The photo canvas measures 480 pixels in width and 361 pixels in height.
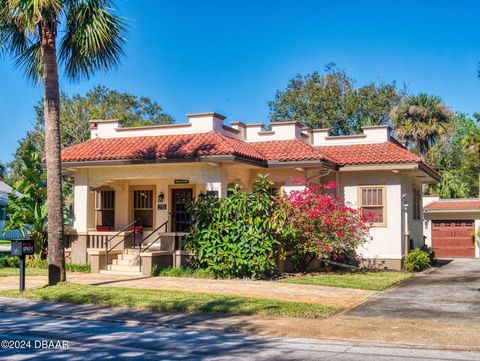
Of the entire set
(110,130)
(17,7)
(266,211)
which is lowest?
(266,211)

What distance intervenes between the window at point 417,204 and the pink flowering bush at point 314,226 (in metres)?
6.02

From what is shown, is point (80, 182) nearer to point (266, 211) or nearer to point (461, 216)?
point (266, 211)

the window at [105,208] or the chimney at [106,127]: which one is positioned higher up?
the chimney at [106,127]

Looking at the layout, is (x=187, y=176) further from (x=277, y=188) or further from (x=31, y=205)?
(x=31, y=205)

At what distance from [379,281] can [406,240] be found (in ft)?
18.5

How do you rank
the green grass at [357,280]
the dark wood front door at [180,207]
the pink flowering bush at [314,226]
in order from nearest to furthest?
the green grass at [357,280]
the pink flowering bush at [314,226]
the dark wood front door at [180,207]

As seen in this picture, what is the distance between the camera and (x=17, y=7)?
1410cm

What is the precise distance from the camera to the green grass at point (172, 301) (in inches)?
462

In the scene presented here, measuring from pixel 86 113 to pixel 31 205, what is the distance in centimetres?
2611

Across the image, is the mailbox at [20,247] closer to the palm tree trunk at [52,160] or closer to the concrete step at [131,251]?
the palm tree trunk at [52,160]

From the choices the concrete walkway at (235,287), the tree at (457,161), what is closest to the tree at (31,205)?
the concrete walkway at (235,287)

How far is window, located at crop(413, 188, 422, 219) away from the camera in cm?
2547

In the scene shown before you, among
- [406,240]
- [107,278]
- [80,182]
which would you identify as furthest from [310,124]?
[107,278]

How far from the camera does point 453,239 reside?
32.5m
